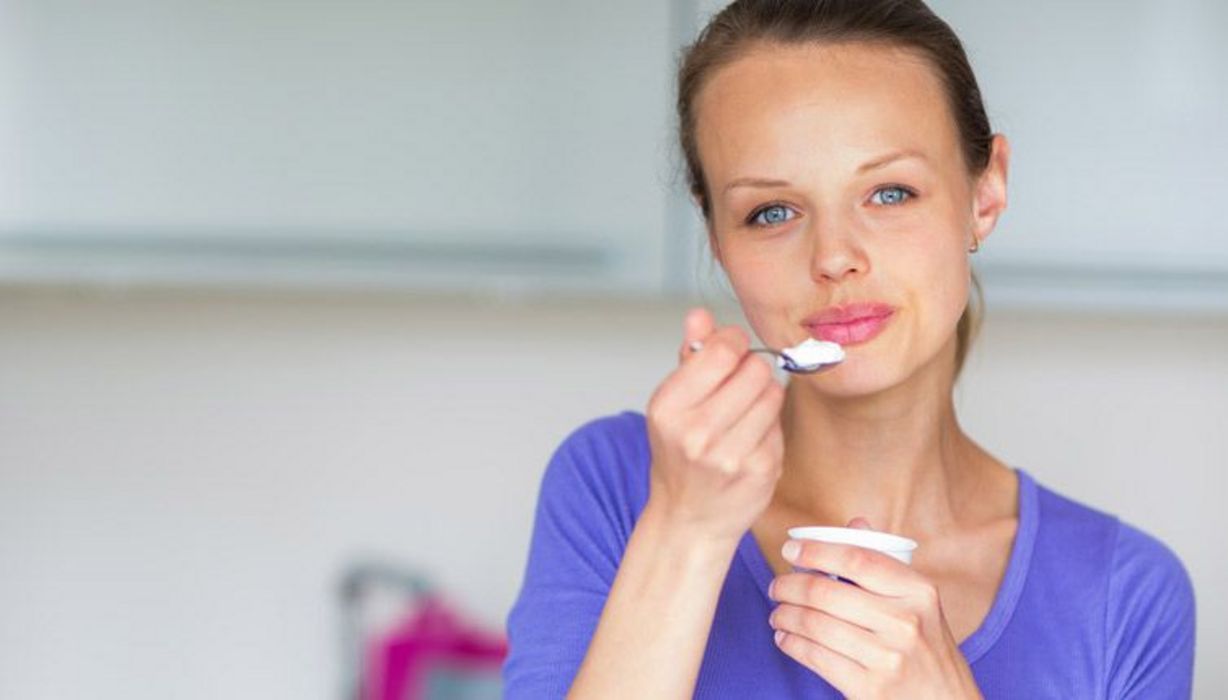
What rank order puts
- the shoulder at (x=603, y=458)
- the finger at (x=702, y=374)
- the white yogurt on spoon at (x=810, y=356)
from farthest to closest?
the shoulder at (x=603, y=458), the white yogurt on spoon at (x=810, y=356), the finger at (x=702, y=374)

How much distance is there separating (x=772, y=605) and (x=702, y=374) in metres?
0.32

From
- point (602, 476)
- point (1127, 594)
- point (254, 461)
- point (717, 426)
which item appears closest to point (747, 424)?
point (717, 426)

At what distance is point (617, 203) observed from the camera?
82.0 inches

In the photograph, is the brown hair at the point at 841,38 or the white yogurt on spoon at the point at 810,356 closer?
the white yogurt on spoon at the point at 810,356

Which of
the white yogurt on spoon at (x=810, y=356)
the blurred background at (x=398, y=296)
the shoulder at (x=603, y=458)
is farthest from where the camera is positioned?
the blurred background at (x=398, y=296)

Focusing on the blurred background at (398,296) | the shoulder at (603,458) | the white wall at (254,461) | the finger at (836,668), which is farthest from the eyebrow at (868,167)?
the white wall at (254,461)

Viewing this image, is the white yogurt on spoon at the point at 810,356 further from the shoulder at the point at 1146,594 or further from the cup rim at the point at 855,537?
the shoulder at the point at 1146,594

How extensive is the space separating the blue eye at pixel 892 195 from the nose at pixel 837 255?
4cm

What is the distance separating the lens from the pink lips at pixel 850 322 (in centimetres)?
122

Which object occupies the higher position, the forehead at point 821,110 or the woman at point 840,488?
the forehead at point 821,110

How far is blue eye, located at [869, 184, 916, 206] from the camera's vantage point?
125cm

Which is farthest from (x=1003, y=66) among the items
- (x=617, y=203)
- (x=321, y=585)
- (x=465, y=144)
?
(x=321, y=585)

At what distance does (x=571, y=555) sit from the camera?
1.26 meters

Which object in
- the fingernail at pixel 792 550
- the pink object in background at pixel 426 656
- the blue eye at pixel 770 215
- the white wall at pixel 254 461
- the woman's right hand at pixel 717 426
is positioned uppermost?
the blue eye at pixel 770 215
